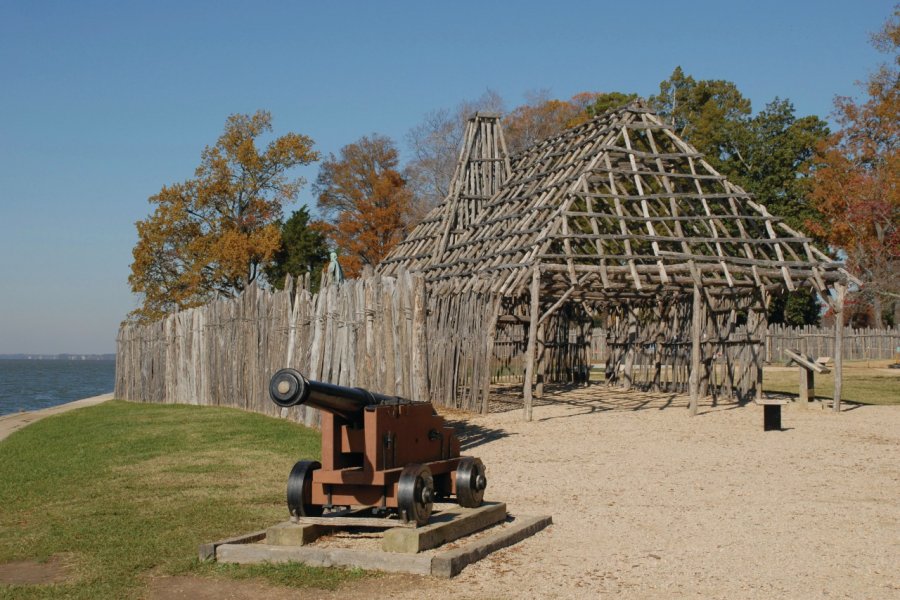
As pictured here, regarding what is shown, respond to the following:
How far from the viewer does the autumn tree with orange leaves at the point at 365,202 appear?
48000mm

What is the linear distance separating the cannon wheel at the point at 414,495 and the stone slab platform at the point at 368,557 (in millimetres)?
324

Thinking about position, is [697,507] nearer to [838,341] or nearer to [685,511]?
[685,511]

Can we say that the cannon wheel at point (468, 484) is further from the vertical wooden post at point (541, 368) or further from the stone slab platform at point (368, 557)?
the vertical wooden post at point (541, 368)

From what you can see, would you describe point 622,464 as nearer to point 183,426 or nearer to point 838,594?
point 838,594

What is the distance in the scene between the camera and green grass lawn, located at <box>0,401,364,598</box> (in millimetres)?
6273

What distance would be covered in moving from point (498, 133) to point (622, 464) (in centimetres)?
1797

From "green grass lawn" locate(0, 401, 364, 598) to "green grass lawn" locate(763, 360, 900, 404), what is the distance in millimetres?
13906

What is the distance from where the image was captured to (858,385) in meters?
26.7

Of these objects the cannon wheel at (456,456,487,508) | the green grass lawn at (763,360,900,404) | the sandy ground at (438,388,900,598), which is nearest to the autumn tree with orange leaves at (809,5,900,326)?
the green grass lawn at (763,360,900,404)

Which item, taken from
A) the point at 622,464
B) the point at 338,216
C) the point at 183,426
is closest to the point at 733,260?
the point at 622,464

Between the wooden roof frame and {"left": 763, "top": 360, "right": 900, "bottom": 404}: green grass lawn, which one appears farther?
{"left": 763, "top": 360, "right": 900, "bottom": 404}: green grass lawn

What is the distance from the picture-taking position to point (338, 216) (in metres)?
51.6

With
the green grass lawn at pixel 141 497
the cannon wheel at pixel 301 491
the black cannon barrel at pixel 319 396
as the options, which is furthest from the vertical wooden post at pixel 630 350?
the cannon wheel at pixel 301 491

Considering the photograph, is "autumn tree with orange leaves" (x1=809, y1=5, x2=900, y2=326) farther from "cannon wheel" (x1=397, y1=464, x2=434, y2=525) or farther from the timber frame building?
"cannon wheel" (x1=397, y1=464, x2=434, y2=525)
